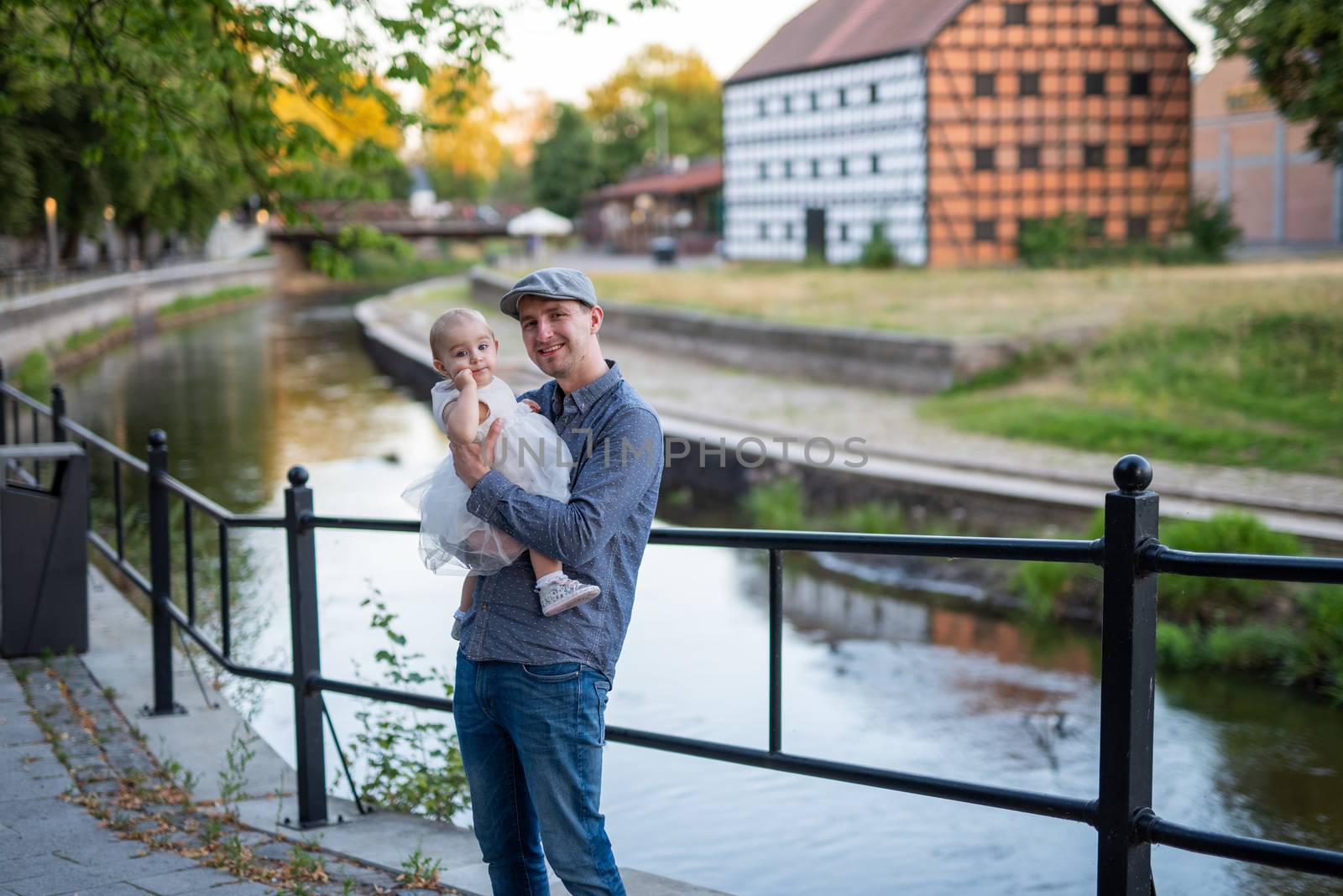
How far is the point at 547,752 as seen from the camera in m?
2.62

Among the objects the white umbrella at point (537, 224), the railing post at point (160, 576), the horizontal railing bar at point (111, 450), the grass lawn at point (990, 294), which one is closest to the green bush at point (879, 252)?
the grass lawn at point (990, 294)

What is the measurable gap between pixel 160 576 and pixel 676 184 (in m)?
54.2

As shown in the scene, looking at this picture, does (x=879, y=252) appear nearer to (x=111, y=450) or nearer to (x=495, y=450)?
(x=111, y=450)

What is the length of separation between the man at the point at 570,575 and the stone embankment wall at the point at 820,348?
15.7m

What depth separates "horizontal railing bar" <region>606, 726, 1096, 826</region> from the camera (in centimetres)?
271

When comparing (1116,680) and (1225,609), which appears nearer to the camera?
(1116,680)

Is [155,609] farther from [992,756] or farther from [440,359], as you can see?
[992,756]

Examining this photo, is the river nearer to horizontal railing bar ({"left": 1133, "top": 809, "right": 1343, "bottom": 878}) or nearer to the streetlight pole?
horizontal railing bar ({"left": 1133, "top": 809, "right": 1343, "bottom": 878})

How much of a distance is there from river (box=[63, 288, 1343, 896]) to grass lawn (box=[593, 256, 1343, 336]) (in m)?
8.67

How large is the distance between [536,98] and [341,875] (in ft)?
316

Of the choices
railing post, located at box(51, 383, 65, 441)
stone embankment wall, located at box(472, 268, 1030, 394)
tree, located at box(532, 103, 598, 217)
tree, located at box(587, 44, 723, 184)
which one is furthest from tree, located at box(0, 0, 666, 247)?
tree, located at box(587, 44, 723, 184)

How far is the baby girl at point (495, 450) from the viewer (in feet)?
8.39

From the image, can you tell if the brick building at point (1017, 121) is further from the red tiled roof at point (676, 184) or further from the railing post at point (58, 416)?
the railing post at point (58, 416)

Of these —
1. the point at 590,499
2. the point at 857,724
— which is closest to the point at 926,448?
the point at 857,724
